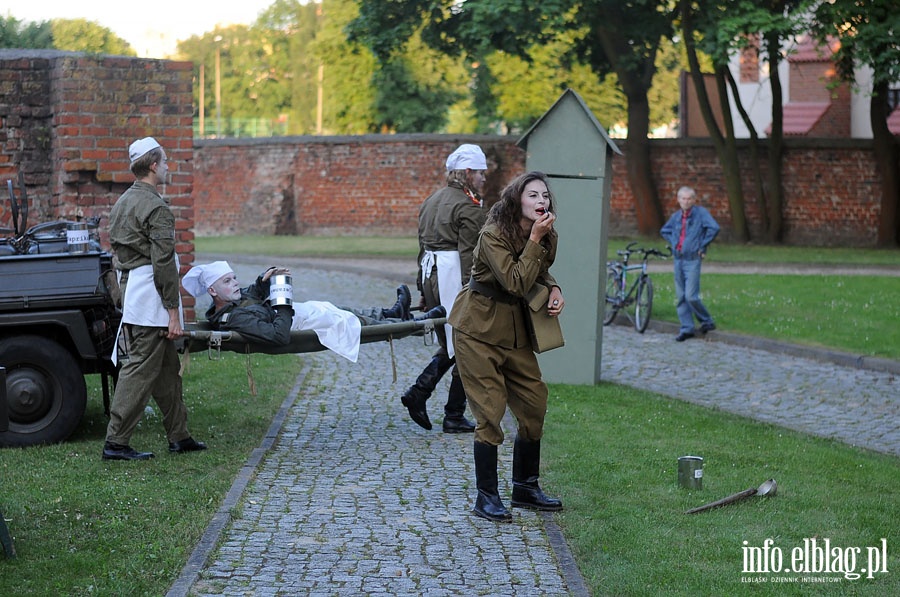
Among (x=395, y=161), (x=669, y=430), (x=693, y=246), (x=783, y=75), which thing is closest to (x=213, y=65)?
(x=783, y=75)

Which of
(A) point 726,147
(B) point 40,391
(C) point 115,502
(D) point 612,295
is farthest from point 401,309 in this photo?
(A) point 726,147

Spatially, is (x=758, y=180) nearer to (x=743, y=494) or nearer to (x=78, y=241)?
(x=78, y=241)

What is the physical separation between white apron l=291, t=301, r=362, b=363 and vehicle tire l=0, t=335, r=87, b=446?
4.98 feet

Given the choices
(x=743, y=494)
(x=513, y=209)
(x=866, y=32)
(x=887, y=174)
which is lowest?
(x=743, y=494)

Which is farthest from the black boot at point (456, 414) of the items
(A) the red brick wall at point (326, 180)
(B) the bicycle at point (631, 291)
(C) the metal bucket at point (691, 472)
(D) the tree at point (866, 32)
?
(A) the red brick wall at point (326, 180)

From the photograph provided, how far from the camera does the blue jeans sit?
51.0 ft

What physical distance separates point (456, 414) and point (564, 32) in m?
20.2

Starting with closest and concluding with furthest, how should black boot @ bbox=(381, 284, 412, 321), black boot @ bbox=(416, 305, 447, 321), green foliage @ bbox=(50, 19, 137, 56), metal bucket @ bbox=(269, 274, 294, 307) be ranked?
metal bucket @ bbox=(269, 274, 294, 307) → black boot @ bbox=(416, 305, 447, 321) → black boot @ bbox=(381, 284, 412, 321) → green foliage @ bbox=(50, 19, 137, 56)

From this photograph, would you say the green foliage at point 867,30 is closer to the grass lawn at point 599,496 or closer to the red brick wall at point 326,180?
the red brick wall at point 326,180

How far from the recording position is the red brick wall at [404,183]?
31969 mm

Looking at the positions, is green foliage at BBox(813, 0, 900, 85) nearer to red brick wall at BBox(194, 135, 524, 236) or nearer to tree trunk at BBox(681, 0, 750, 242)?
tree trunk at BBox(681, 0, 750, 242)

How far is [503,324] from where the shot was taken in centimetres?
664

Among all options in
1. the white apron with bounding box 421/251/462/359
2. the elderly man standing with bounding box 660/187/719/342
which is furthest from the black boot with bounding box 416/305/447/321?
the elderly man standing with bounding box 660/187/719/342

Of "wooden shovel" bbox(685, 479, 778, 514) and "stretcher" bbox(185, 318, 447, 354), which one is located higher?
"stretcher" bbox(185, 318, 447, 354)
